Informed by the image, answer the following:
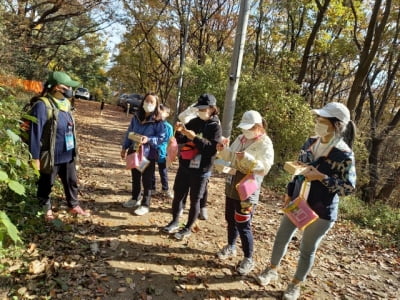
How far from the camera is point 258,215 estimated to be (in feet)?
19.2

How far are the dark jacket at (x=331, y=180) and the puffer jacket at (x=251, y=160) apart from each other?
38 centimetres

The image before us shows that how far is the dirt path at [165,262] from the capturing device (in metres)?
3.15

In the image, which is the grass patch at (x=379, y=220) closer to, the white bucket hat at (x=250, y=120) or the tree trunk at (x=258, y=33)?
the white bucket hat at (x=250, y=120)

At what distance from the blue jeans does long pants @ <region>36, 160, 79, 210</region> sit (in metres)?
2.94

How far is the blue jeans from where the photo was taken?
2.88 m

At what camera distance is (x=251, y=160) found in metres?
3.11

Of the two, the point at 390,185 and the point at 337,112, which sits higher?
the point at 337,112

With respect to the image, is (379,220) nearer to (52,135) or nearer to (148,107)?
(148,107)

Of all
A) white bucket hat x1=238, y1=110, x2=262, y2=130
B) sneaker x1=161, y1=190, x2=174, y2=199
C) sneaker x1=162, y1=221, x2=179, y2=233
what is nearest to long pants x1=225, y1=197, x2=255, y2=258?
white bucket hat x1=238, y1=110, x2=262, y2=130

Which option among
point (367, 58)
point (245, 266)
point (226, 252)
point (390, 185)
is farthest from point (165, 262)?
point (390, 185)

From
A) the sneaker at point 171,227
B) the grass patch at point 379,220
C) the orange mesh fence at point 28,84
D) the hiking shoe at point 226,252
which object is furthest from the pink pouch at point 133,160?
the orange mesh fence at point 28,84

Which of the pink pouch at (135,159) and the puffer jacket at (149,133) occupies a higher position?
the puffer jacket at (149,133)

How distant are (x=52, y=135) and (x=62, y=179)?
0.77 meters

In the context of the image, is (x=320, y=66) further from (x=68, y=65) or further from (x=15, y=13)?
(x=68, y=65)
